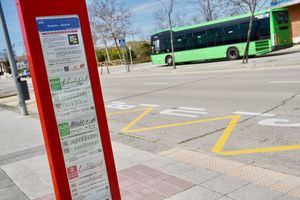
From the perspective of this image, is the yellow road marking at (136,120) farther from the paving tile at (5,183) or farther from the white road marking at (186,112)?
the paving tile at (5,183)

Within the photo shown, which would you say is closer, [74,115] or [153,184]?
[74,115]

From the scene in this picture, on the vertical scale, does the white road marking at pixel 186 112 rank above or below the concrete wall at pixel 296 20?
below

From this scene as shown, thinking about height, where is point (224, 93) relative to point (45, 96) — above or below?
below

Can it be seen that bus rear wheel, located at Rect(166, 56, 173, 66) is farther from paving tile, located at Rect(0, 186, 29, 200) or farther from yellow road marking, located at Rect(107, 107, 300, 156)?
paving tile, located at Rect(0, 186, 29, 200)

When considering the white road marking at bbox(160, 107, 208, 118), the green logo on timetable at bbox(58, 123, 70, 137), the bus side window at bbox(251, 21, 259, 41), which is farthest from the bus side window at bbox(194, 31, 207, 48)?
the green logo on timetable at bbox(58, 123, 70, 137)

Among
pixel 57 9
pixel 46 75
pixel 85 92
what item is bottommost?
pixel 85 92

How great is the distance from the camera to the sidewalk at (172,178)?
403cm

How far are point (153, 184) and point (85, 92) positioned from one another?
2109 mm

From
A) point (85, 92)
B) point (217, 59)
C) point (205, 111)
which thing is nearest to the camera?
point (85, 92)

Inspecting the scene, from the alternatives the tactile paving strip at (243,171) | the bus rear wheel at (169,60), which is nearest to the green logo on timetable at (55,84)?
the tactile paving strip at (243,171)

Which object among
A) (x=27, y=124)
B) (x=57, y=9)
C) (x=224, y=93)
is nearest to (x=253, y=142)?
(x=57, y=9)

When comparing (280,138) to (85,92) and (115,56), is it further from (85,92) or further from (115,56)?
(115,56)

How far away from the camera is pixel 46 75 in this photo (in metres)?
2.69

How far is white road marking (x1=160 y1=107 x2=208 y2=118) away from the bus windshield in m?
16.2
